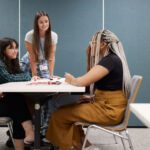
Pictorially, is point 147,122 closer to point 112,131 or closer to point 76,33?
point 112,131

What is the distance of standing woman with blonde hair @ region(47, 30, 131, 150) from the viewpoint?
2312 millimetres

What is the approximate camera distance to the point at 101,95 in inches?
95.1

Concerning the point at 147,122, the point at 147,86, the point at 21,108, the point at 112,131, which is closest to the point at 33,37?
the point at 21,108

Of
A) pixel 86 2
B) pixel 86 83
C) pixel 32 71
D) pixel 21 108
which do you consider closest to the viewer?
pixel 86 83

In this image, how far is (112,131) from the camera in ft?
7.61

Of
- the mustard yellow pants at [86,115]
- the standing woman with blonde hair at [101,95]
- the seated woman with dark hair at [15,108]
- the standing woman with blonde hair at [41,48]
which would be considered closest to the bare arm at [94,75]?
the standing woman with blonde hair at [101,95]

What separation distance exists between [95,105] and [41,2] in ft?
7.38

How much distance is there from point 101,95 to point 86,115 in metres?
0.20

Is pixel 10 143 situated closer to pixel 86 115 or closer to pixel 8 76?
pixel 8 76

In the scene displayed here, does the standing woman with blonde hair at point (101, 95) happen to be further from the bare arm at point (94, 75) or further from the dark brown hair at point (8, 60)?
the dark brown hair at point (8, 60)

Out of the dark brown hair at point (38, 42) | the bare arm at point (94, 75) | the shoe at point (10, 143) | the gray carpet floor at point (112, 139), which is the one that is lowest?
the gray carpet floor at point (112, 139)

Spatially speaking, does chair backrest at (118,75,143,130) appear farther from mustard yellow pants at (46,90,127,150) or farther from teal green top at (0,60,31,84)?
teal green top at (0,60,31,84)

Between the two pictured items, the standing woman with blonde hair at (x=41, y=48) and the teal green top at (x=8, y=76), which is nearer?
the teal green top at (x=8, y=76)

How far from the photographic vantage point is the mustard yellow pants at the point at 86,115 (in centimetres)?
233
